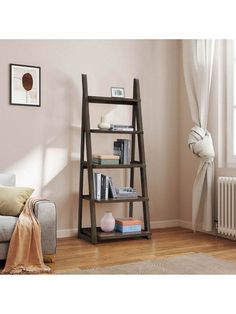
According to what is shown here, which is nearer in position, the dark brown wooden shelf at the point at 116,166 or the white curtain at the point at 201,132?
the dark brown wooden shelf at the point at 116,166

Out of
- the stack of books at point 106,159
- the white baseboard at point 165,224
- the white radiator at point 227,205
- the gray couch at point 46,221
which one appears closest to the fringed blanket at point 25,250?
the gray couch at point 46,221

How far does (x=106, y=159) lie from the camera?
4.46 m

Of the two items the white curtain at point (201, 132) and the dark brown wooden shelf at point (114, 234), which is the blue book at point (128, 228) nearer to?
the dark brown wooden shelf at point (114, 234)

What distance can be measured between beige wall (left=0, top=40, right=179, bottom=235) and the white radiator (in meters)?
0.92

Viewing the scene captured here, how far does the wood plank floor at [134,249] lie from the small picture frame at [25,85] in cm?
146

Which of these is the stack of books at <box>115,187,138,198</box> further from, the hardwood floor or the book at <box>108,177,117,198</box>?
the hardwood floor

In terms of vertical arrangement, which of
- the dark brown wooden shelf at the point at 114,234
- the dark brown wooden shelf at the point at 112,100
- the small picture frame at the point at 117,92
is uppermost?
the small picture frame at the point at 117,92

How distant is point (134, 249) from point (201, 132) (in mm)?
1476

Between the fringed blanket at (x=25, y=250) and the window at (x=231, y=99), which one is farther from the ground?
the window at (x=231, y=99)

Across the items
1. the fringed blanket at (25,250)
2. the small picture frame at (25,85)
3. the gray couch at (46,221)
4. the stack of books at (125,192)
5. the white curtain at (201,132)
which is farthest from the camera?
the white curtain at (201,132)

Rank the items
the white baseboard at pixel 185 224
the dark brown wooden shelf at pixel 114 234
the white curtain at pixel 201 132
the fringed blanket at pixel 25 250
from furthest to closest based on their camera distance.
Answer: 1. the white baseboard at pixel 185 224
2. the white curtain at pixel 201 132
3. the dark brown wooden shelf at pixel 114 234
4. the fringed blanket at pixel 25 250

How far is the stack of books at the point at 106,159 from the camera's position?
445 cm

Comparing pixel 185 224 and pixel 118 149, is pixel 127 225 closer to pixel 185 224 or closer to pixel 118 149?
pixel 118 149
